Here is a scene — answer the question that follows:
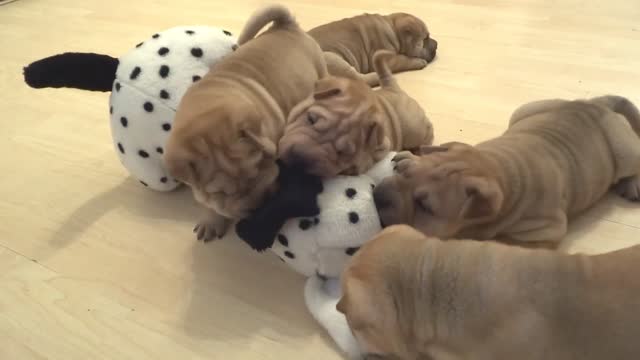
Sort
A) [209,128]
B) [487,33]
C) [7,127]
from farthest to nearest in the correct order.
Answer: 1. [487,33]
2. [7,127]
3. [209,128]

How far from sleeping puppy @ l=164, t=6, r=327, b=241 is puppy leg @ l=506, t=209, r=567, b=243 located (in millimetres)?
520

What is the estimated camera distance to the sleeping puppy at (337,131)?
4.10 feet

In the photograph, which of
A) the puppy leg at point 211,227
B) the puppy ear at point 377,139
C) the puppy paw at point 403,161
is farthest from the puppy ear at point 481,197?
the puppy leg at point 211,227

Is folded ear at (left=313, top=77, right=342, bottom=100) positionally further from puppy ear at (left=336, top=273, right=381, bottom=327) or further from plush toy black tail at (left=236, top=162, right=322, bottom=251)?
puppy ear at (left=336, top=273, right=381, bottom=327)

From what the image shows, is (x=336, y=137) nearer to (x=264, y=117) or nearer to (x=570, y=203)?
(x=264, y=117)

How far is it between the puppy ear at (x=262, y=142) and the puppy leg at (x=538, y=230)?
52 cm

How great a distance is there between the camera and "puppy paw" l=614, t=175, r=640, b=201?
143 cm

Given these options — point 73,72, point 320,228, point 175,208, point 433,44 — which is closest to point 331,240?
point 320,228

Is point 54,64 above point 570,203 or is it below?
above

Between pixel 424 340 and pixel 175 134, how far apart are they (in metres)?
0.60

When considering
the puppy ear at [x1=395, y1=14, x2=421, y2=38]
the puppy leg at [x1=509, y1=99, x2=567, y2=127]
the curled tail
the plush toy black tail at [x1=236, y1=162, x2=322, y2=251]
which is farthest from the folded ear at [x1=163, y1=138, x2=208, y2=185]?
the puppy ear at [x1=395, y1=14, x2=421, y2=38]

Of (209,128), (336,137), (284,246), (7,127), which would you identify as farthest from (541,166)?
(7,127)

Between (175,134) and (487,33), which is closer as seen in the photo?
(175,134)

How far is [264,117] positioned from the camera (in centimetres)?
133
